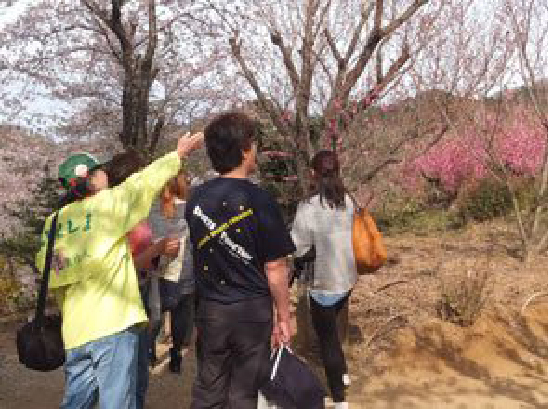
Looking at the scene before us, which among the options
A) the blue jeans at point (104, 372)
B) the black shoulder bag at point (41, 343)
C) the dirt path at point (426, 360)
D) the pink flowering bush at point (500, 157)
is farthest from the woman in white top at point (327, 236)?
the pink flowering bush at point (500, 157)

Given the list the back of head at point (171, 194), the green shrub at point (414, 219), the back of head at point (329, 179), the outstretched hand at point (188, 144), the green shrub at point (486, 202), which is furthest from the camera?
the green shrub at point (414, 219)

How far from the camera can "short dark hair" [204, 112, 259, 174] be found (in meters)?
2.40

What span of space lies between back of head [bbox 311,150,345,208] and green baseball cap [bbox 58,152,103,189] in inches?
51.6

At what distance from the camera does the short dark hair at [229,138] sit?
2398mm

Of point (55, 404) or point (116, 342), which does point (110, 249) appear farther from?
point (55, 404)

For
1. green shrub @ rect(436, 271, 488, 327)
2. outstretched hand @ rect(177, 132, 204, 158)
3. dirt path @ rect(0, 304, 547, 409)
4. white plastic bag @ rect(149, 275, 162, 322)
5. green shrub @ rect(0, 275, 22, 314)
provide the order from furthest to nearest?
green shrub @ rect(0, 275, 22, 314), green shrub @ rect(436, 271, 488, 327), dirt path @ rect(0, 304, 547, 409), white plastic bag @ rect(149, 275, 162, 322), outstretched hand @ rect(177, 132, 204, 158)

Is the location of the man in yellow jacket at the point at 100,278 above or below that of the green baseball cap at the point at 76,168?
below

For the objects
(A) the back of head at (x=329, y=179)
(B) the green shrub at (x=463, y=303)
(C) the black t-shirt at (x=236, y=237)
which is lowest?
(B) the green shrub at (x=463, y=303)

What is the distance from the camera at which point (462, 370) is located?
450cm

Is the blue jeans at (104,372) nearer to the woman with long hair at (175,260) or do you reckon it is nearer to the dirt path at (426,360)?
the woman with long hair at (175,260)

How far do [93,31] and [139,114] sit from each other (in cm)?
222

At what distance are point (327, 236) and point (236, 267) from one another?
1.15 meters

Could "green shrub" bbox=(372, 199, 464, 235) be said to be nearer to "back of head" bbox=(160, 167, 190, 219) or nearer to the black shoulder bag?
"back of head" bbox=(160, 167, 190, 219)

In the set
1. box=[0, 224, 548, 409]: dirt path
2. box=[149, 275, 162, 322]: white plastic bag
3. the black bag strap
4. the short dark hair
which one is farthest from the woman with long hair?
the short dark hair
